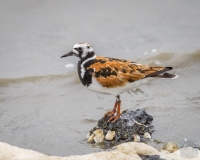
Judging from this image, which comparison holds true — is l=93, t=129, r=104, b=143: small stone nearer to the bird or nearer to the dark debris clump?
the dark debris clump

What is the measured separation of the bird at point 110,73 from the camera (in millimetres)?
5984

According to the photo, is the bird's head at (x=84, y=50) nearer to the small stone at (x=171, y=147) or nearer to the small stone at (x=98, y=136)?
the small stone at (x=98, y=136)

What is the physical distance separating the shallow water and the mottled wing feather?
0.74 meters

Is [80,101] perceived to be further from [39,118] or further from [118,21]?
[118,21]

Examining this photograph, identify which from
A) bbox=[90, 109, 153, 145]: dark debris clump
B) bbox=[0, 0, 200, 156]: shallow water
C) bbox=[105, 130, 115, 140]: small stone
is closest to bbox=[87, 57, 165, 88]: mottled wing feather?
bbox=[90, 109, 153, 145]: dark debris clump

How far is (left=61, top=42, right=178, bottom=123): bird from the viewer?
5984mm

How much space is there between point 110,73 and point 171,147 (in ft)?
3.96

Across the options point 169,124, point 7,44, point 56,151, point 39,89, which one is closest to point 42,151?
point 56,151

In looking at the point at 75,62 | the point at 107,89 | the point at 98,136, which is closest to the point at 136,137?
the point at 98,136

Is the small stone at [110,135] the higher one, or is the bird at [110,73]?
the bird at [110,73]

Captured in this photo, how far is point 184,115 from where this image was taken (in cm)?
654

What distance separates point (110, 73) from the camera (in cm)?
601

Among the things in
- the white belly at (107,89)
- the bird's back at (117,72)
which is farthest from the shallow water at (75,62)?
the bird's back at (117,72)

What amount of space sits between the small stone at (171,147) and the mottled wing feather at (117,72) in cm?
97
